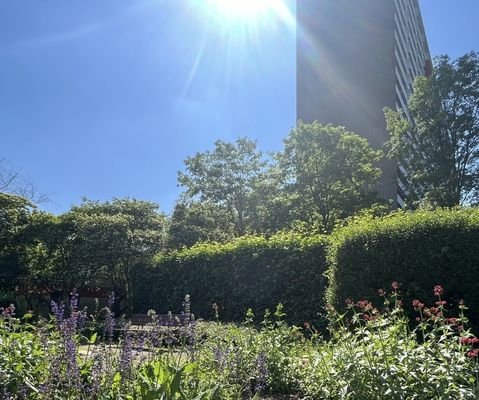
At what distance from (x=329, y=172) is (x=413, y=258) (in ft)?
57.0

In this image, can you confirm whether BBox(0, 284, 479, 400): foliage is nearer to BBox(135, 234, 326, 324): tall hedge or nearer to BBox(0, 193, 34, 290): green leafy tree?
BBox(135, 234, 326, 324): tall hedge

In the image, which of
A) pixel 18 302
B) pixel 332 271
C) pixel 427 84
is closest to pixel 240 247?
pixel 332 271

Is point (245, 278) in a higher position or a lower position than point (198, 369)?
higher

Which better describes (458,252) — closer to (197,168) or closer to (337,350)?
(337,350)

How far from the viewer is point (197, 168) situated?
3247 centimetres

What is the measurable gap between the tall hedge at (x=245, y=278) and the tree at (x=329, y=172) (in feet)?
40.7

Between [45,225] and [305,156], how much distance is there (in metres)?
13.3

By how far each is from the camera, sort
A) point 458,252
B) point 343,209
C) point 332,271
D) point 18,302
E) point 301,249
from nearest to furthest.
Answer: point 458,252, point 332,271, point 301,249, point 18,302, point 343,209

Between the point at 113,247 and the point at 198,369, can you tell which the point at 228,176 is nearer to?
the point at 113,247

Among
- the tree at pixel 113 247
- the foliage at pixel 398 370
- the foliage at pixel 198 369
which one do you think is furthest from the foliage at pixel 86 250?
the foliage at pixel 398 370

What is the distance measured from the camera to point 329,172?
77.3 feet

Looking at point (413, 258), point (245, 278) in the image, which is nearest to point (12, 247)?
point (245, 278)

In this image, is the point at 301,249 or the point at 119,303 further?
the point at 119,303

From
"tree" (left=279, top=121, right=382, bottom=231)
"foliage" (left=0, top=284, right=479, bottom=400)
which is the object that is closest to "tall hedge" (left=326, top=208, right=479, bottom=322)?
"foliage" (left=0, top=284, right=479, bottom=400)
